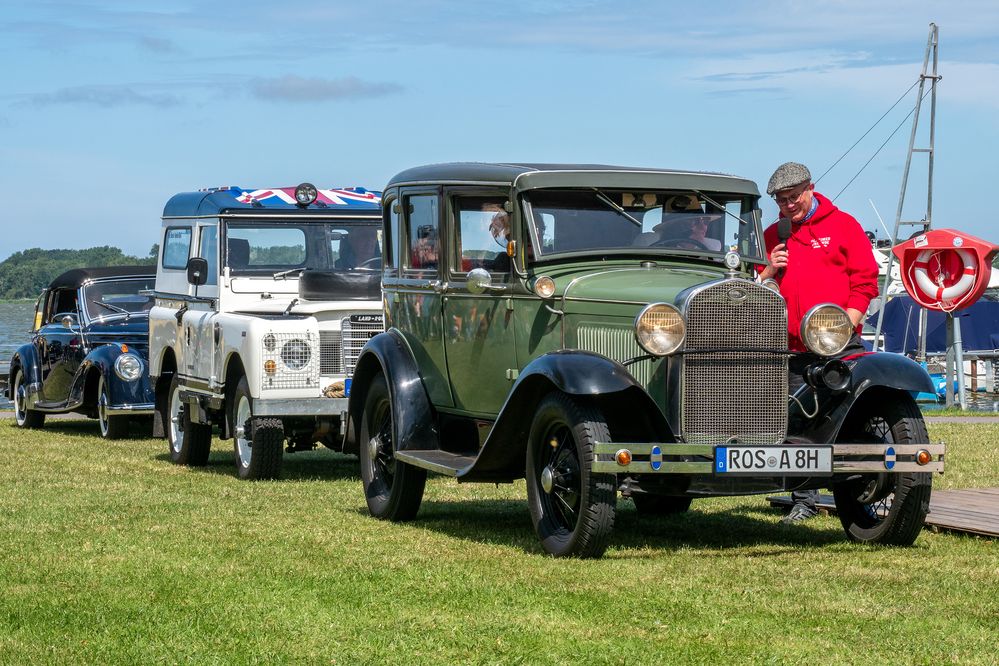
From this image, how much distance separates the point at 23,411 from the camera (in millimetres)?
20328

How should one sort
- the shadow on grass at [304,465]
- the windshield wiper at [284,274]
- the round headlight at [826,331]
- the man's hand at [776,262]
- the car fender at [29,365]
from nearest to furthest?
the round headlight at [826,331] < the man's hand at [776,262] < the shadow on grass at [304,465] < the windshield wiper at [284,274] < the car fender at [29,365]

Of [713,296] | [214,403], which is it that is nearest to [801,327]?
[713,296]

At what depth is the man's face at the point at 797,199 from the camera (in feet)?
29.2

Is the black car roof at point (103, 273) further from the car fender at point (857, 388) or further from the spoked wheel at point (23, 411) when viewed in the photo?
the car fender at point (857, 388)

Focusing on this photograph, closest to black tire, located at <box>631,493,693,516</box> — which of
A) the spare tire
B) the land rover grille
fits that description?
the land rover grille

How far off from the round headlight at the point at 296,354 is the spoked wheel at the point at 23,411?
8435 millimetres

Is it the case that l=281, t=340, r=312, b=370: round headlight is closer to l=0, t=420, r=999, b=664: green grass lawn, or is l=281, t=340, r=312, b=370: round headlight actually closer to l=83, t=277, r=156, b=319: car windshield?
l=0, t=420, r=999, b=664: green grass lawn

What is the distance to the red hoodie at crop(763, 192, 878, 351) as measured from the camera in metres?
8.79

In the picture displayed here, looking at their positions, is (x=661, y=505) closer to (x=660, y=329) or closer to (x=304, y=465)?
(x=660, y=329)

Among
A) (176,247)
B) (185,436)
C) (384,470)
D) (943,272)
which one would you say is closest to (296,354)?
(185,436)

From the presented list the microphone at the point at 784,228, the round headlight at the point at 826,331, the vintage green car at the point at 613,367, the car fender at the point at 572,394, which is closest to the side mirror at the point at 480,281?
the vintage green car at the point at 613,367

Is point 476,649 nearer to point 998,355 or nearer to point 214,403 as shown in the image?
point 214,403

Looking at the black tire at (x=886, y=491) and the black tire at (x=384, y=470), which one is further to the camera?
the black tire at (x=384, y=470)

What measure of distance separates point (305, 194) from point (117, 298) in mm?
6286
